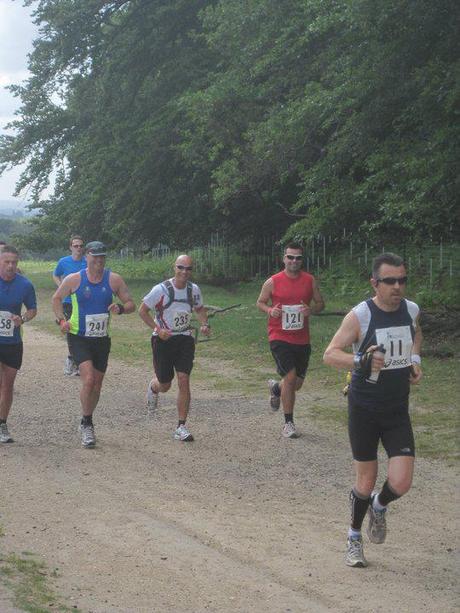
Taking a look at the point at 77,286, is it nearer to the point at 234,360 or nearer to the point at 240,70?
the point at 234,360

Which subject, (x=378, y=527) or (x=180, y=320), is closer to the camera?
(x=378, y=527)

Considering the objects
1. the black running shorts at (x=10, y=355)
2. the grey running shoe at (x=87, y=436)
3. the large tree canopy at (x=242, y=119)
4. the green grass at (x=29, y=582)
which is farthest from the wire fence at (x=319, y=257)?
the green grass at (x=29, y=582)

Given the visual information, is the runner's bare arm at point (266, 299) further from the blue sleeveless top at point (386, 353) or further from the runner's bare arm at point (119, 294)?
the blue sleeveless top at point (386, 353)

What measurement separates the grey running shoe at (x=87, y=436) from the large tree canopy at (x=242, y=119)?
6317 millimetres

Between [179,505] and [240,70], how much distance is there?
16.4m

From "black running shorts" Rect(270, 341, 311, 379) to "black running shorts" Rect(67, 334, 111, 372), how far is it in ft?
6.15

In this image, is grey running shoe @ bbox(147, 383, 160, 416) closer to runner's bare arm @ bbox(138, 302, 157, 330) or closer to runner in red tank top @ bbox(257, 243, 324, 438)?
runner's bare arm @ bbox(138, 302, 157, 330)

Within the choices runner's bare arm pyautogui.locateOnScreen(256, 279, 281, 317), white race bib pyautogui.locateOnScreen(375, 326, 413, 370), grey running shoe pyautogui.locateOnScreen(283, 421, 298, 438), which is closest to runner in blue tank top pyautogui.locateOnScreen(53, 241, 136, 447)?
runner's bare arm pyautogui.locateOnScreen(256, 279, 281, 317)

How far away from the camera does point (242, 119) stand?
2491 centimetres

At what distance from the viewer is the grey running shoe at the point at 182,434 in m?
11.3

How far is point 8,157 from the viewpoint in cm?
4075

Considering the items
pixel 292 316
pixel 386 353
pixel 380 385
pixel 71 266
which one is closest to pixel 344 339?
pixel 386 353

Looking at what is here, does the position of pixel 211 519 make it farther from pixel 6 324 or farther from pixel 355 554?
pixel 6 324

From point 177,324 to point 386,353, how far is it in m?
5.00
